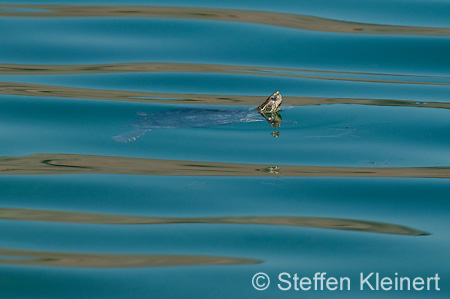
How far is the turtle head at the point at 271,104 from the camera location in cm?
467

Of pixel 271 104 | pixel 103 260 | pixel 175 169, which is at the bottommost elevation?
pixel 103 260

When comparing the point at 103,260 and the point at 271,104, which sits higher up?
the point at 271,104

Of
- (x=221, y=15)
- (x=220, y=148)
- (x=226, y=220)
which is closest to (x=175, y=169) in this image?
(x=220, y=148)

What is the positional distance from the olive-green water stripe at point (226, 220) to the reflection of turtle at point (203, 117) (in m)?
1.14

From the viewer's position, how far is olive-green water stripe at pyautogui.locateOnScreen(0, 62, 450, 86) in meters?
5.72

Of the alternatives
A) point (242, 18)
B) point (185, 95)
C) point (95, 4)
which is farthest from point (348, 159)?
point (95, 4)

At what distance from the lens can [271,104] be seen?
4699 millimetres

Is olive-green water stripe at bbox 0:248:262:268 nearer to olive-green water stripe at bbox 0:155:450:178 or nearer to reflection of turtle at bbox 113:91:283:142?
olive-green water stripe at bbox 0:155:450:178

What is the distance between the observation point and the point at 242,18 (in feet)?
22.3

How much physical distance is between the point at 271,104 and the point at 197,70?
1.32 meters

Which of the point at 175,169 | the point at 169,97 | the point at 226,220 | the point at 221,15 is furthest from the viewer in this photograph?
the point at 221,15

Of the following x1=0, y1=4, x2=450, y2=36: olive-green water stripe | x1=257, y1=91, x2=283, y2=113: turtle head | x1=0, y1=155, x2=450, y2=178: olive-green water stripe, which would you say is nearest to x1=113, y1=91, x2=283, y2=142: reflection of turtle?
x1=257, y1=91, x2=283, y2=113: turtle head

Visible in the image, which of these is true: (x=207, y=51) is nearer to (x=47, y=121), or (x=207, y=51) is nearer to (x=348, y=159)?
(x=47, y=121)

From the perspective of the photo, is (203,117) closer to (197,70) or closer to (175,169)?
(175,169)
